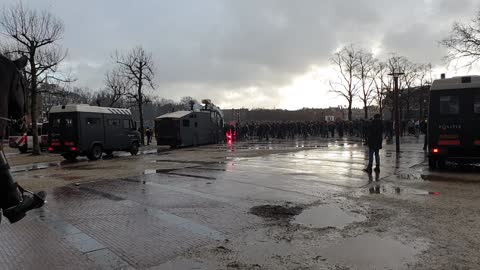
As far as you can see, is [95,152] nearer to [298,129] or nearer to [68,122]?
[68,122]

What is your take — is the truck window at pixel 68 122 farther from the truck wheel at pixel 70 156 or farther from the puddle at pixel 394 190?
the puddle at pixel 394 190

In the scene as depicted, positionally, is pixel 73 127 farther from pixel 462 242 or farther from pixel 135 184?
pixel 462 242

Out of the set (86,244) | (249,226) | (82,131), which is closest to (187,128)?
(82,131)

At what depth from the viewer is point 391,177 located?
41.1ft

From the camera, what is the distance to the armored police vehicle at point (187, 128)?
3225 cm

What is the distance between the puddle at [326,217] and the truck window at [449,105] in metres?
8.10

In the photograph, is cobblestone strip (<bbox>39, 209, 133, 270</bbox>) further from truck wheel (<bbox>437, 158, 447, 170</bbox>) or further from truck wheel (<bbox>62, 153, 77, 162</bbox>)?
truck wheel (<bbox>62, 153, 77, 162</bbox>)

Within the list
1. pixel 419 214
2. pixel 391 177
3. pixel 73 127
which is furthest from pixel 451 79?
pixel 73 127

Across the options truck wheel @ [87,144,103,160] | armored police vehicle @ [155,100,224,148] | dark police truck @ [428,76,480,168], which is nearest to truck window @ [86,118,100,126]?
truck wheel @ [87,144,103,160]

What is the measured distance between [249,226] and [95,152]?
17.7 meters

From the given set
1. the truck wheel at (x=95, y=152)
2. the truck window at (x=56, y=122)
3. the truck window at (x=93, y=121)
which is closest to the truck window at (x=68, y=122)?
the truck window at (x=56, y=122)

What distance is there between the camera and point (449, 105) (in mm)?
14352

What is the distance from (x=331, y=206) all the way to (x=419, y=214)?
1567mm

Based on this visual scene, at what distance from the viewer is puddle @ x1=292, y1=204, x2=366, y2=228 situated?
6.95 metres
